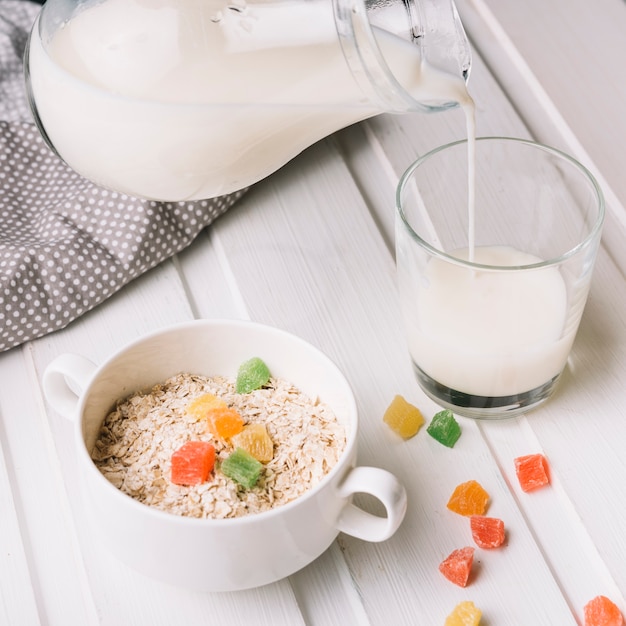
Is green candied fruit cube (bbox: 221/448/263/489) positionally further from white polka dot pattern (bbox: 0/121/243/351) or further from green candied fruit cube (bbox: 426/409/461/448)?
white polka dot pattern (bbox: 0/121/243/351)

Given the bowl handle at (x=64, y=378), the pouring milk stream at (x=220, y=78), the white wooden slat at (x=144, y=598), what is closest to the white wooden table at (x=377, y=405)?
the white wooden slat at (x=144, y=598)

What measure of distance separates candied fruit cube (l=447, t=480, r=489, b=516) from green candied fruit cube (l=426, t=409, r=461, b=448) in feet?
0.21

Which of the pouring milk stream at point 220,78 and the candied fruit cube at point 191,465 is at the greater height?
the pouring milk stream at point 220,78

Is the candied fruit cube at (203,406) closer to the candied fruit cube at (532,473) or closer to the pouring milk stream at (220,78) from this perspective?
the pouring milk stream at (220,78)

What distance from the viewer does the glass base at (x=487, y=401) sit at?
3.22ft

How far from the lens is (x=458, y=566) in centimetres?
86

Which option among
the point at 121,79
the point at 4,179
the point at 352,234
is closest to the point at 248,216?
the point at 352,234

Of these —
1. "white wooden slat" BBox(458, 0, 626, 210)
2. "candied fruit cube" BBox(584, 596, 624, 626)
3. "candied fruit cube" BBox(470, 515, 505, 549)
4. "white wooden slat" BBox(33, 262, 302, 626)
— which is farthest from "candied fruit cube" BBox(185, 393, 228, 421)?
"white wooden slat" BBox(458, 0, 626, 210)

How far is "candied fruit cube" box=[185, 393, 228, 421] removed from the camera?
89cm

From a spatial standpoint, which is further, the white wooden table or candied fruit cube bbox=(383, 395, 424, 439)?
candied fruit cube bbox=(383, 395, 424, 439)

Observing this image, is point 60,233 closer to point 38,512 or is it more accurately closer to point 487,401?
point 38,512

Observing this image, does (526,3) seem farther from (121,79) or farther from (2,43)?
(121,79)

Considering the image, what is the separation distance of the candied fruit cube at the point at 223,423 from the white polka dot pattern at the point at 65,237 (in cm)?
33

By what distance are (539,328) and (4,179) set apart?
2.47 feet
